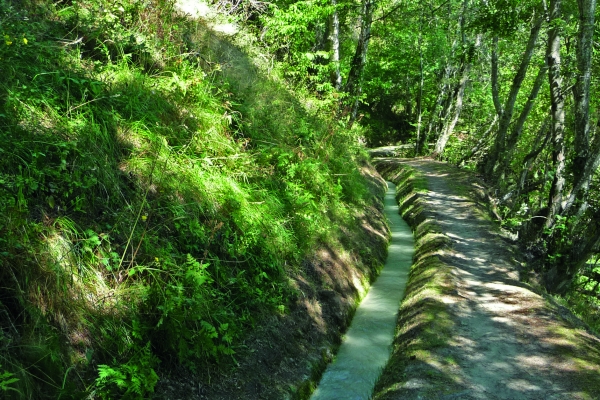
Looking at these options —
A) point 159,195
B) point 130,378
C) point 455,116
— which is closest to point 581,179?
point 159,195

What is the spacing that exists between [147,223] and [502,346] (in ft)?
16.9

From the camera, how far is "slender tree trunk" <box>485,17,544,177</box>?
15.5 metres

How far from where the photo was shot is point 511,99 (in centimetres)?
1623

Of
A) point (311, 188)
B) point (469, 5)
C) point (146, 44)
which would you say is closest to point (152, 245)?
point (146, 44)

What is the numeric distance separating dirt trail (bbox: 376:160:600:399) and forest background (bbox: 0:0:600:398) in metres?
1.47

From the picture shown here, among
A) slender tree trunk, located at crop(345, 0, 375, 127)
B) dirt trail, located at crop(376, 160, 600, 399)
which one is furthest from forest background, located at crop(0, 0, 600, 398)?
slender tree trunk, located at crop(345, 0, 375, 127)

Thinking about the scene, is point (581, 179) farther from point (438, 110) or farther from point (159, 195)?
point (438, 110)

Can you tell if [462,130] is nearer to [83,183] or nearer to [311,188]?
[311,188]

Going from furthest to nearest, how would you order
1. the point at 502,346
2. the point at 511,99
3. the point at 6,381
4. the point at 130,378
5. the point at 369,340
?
the point at 511,99
the point at 369,340
the point at 502,346
the point at 130,378
the point at 6,381

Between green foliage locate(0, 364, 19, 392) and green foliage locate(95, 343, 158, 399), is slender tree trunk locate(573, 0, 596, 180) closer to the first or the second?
green foliage locate(95, 343, 158, 399)

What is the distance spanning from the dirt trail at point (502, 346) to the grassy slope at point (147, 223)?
1.78m

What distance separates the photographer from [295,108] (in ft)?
40.4

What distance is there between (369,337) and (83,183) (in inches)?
208

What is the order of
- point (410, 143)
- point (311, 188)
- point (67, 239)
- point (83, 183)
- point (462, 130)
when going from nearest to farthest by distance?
1. point (67, 239)
2. point (83, 183)
3. point (311, 188)
4. point (462, 130)
5. point (410, 143)
